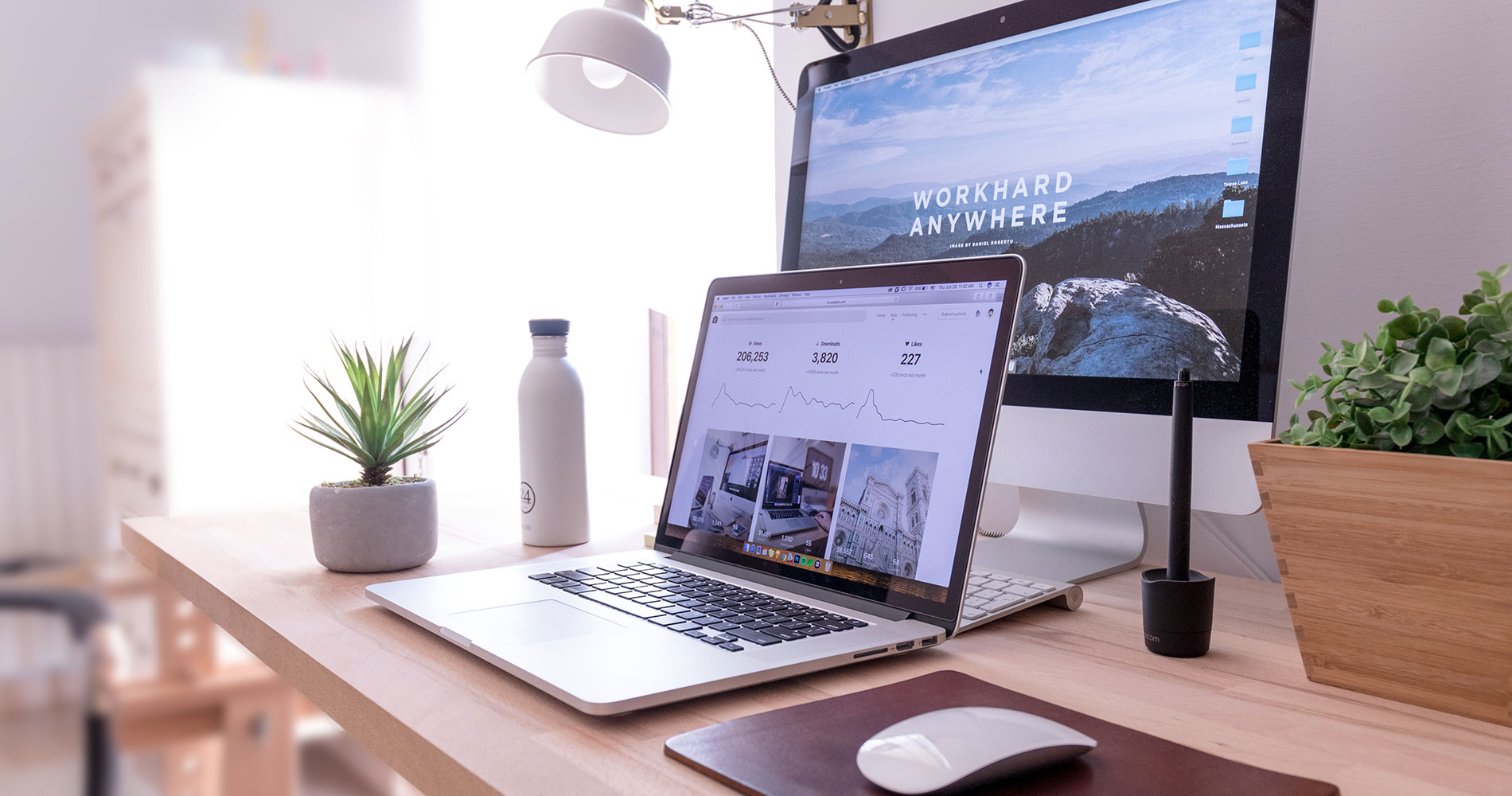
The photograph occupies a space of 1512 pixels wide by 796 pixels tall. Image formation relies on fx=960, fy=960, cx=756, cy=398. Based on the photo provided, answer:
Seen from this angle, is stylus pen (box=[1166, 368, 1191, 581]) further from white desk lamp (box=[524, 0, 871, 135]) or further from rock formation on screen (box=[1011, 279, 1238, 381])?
white desk lamp (box=[524, 0, 871, 135])

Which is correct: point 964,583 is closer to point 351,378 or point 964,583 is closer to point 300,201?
point 351,378

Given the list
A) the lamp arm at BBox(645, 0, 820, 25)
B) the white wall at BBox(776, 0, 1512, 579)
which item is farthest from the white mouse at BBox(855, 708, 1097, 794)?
the lamp arm at BBox(645, 0, 820, 25)

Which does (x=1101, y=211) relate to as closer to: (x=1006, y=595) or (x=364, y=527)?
(x=1006, y=595)

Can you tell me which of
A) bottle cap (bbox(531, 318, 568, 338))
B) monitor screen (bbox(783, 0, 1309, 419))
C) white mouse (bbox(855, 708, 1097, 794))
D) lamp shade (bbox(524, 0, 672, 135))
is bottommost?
white mouse (bbox(855, 708, 1097, 794))

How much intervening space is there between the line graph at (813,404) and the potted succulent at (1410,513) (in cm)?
23

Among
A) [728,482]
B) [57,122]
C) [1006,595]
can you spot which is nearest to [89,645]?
[57,122]

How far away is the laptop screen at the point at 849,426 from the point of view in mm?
643

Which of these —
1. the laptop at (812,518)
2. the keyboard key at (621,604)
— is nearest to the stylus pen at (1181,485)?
the laptop at (812,518)

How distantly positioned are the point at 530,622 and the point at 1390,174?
789 millimetres

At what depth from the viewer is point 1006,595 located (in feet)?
2.29

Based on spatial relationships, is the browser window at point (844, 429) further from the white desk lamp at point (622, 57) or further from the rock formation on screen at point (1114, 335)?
the white desk lamp at point (622, 57)

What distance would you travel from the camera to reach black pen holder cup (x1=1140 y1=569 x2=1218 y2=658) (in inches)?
23.4

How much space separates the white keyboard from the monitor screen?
0.16m

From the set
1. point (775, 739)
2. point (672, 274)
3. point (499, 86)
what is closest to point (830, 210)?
point (775, 739)
